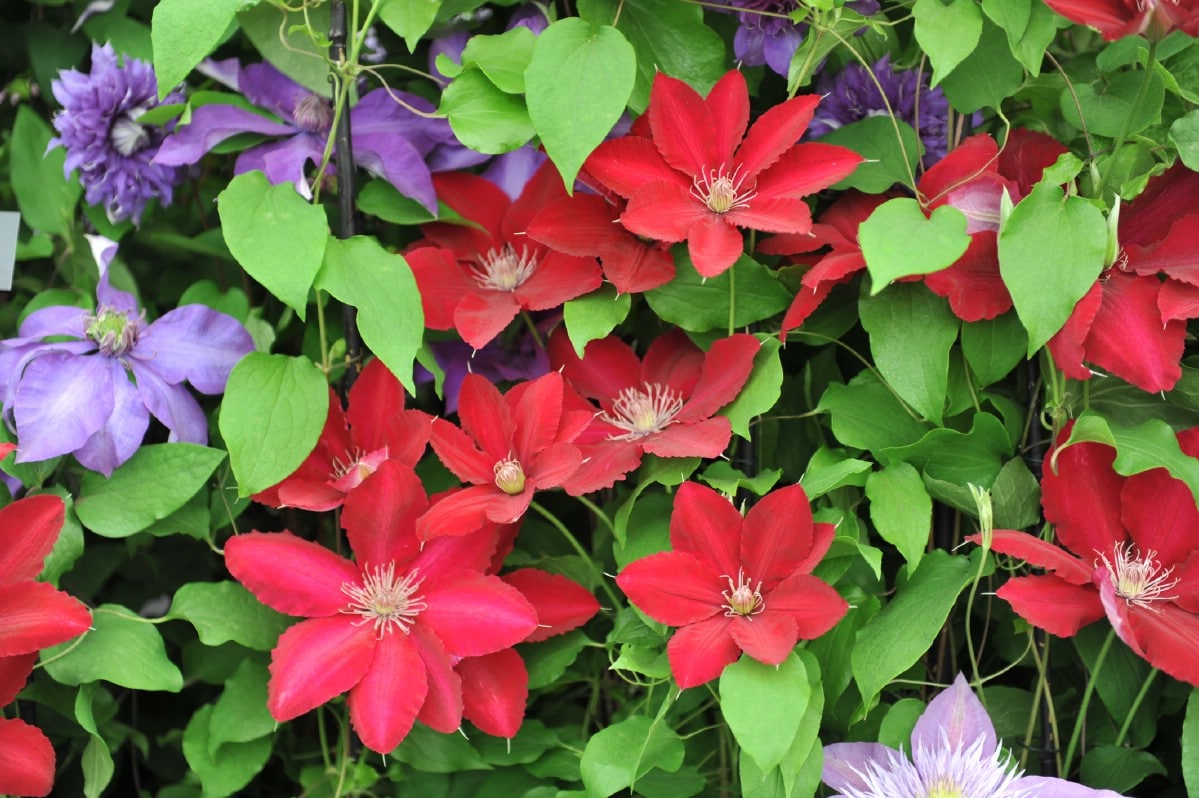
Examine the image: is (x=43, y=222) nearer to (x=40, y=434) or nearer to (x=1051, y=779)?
(x=40, y=434)

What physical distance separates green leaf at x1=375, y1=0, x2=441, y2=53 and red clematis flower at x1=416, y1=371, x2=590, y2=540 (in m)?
0.25

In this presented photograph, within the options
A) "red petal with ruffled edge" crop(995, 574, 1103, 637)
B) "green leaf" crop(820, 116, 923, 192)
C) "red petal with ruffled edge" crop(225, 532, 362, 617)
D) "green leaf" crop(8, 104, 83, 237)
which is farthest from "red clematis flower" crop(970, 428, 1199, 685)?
"green leaf" crop(8, 104, 83, 237)

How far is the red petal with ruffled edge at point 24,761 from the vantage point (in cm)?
72

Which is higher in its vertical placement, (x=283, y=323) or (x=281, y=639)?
(x=283, y=323)

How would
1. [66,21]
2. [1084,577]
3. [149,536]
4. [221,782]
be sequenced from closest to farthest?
[1084,577], [221,782], [149,536], [66,21]

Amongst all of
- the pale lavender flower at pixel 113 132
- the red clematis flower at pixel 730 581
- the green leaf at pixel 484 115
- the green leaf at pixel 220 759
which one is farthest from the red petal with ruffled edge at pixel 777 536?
the pale lavender flower at pixel 113 132

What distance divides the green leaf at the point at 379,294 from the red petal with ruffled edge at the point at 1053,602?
419 mm

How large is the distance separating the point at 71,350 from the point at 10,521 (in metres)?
0.16

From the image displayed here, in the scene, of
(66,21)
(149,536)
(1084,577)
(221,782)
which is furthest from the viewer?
(66,21)

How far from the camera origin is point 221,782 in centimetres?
84

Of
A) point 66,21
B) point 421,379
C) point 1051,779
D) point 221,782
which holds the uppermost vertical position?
point 66,21

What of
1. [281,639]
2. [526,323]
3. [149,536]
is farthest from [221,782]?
[526,323]

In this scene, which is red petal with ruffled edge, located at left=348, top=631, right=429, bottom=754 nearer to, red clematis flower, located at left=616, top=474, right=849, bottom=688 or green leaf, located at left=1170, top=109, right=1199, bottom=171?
red clematis flower, located at left=616, top=474, right=849, bottom=688

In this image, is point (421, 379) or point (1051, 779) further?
point (421, 379)
